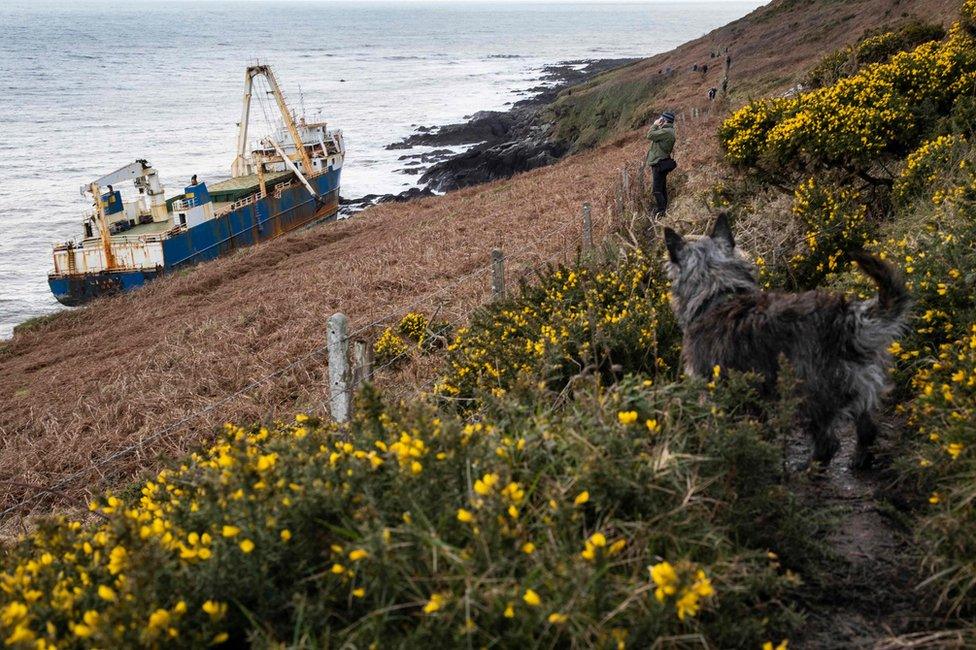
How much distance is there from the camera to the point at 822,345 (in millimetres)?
4148

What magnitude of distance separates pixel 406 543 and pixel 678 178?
13061mm

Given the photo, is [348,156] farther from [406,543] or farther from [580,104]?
[406,543]

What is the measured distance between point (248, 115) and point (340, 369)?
33143 mm

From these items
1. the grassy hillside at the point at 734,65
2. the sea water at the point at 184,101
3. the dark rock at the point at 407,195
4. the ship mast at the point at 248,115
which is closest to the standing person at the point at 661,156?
the grassy hillside at the point at 734,65

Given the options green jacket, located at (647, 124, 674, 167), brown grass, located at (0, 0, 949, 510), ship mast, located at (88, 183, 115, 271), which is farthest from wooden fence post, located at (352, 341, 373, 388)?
ship mast, located at (88, 183, 115, 271)

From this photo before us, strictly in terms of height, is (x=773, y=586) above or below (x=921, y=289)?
below

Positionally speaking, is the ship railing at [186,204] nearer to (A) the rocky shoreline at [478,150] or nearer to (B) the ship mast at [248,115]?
(B) the ship mast at [248,115]

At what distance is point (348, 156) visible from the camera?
2093 inches

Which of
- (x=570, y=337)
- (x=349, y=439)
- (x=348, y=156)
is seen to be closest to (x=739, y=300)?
(x=570, y=337)

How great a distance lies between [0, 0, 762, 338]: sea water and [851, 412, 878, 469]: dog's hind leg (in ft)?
86.3

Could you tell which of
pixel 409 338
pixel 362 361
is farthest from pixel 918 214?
pixel 409 338

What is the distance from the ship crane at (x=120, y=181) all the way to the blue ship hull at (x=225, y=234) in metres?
1.01

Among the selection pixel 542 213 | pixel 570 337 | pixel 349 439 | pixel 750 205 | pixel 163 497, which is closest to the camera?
pixel 349 439

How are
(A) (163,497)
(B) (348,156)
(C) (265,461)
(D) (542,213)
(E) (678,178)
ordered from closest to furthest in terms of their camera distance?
(C) (265,461) → (A) (163,497) → (E) (678,178) → (D) (542,213) → (B) (348,156)
